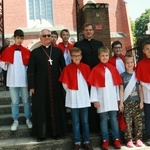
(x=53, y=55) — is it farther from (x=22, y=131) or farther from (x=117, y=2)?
(x=117, y=2)

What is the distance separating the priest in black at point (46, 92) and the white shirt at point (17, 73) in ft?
1.08

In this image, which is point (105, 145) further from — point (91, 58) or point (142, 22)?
point (142, 22)

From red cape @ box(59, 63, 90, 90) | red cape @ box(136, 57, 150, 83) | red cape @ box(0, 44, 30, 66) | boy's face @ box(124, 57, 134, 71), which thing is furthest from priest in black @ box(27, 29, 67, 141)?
red cape @ box(136, 57, 150, 83)

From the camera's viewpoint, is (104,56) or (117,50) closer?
(104,56)

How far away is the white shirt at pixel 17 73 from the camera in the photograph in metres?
5.20

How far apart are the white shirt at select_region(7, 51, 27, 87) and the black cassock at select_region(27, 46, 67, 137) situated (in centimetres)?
33

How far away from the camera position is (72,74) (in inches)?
191

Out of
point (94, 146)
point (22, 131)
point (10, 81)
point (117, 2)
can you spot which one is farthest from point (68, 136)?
point (117, 2)

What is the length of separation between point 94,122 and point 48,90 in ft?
3.78

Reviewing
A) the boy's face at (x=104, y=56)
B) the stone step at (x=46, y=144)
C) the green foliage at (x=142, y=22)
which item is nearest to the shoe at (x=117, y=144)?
the stone step at (x=46, y=144)

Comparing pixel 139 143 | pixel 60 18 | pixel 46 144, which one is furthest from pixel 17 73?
pixel 60 18

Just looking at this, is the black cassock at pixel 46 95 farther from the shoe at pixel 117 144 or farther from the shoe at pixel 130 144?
the shoe at pixel 130 144

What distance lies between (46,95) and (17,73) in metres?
0.77

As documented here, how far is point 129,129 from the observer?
4.90 meters
